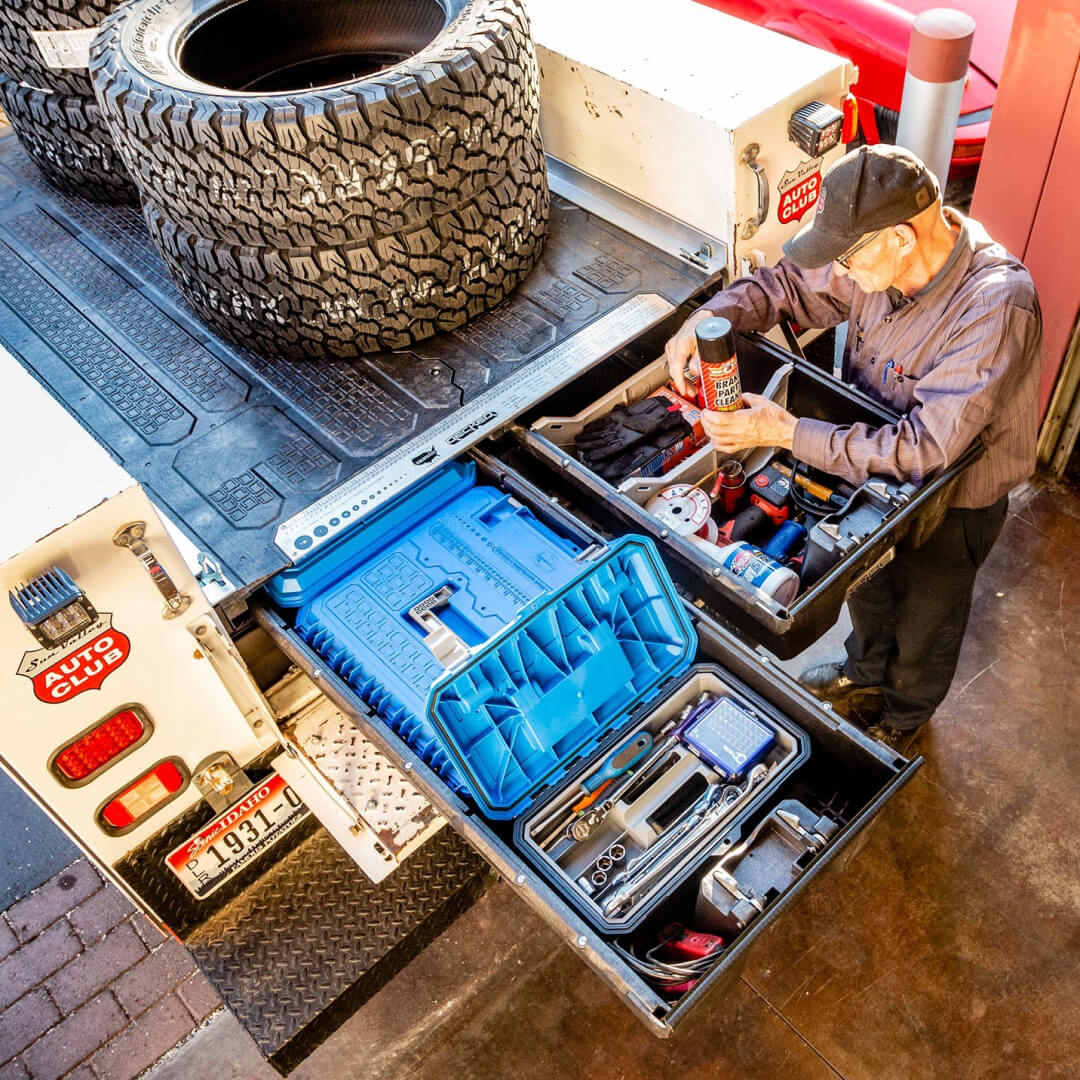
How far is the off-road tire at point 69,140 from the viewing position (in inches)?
123

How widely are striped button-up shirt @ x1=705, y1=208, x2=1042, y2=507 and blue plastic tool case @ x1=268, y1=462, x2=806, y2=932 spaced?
55 cm

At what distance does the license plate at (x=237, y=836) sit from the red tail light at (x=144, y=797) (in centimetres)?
12

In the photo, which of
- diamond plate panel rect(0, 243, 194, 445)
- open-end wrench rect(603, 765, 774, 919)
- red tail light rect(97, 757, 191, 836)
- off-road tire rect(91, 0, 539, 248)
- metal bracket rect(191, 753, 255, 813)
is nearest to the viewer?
open-end wrench rect(603, 765, 774, 919)

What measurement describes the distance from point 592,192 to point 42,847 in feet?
8.52

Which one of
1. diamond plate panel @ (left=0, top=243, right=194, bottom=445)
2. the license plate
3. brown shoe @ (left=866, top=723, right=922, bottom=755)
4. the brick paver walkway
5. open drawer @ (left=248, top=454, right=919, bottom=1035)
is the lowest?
the brick paver walkway

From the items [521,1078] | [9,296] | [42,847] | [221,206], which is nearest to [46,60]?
[9,296]

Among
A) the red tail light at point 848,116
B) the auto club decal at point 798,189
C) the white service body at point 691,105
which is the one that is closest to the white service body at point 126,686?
the white service body at point 691,105

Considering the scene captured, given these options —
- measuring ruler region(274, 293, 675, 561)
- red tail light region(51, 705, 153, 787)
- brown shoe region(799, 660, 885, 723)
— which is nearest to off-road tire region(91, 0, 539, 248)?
measuring ruler region(274, 293, 675, 561)

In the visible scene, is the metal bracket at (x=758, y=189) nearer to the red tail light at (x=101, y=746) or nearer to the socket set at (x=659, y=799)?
the socket set at (x=659, y=799)

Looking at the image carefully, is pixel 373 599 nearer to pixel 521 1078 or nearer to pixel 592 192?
pixel 521 1078

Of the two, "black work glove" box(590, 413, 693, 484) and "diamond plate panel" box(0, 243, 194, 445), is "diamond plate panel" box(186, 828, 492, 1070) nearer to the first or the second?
"black work glove" box(590, 413, 693, 484)

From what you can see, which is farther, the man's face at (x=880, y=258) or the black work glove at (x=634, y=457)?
the black work glove at (x=634, y=457)

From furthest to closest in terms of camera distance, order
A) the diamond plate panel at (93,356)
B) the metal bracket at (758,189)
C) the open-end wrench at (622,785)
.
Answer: the diamond plate panel at (93,356), the metal bracket at (758,189), the open-end wrench at (622,785)

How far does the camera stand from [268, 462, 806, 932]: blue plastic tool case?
1900mm
